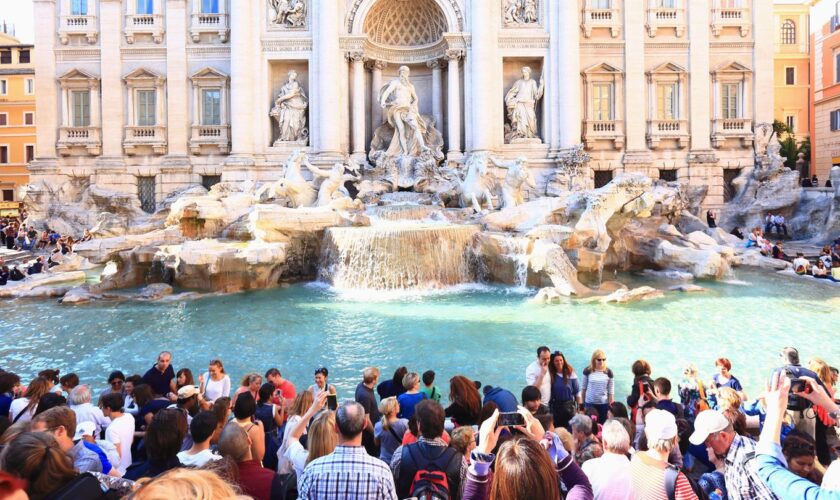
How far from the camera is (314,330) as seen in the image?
928cm

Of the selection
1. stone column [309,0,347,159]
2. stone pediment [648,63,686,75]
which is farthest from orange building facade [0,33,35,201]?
stone pediment [648,63,686,75]

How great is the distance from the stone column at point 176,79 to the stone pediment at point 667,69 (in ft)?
55.4

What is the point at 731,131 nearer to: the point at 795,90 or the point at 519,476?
the point at 795,90

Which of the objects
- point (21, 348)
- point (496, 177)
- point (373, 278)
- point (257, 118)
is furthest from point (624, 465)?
point (257, 118)

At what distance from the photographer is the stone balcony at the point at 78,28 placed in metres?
20.9

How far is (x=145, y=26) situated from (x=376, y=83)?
337 inches

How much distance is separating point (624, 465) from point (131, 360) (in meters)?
7.10

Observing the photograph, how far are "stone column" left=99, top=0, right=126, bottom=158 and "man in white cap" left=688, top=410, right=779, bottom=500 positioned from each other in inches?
883

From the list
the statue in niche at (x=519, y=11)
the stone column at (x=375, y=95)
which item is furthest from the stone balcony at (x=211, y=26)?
the statue in niche at (x=519, y=11)

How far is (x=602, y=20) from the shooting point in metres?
20.9

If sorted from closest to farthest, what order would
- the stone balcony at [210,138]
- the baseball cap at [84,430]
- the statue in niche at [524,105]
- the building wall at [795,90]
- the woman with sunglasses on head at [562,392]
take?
the baseball cap at [84,430], the woman with sunglasses on head at [562,392], the statue in niche at [524,105], the stone balcony at [210,138], the building wall at [795,90]

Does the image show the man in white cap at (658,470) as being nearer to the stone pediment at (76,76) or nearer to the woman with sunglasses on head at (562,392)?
the woman with sunglasses on head at (562,392)

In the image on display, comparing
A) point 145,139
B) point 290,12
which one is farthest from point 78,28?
point 290,12

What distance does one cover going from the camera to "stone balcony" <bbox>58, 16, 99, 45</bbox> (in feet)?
68.4
